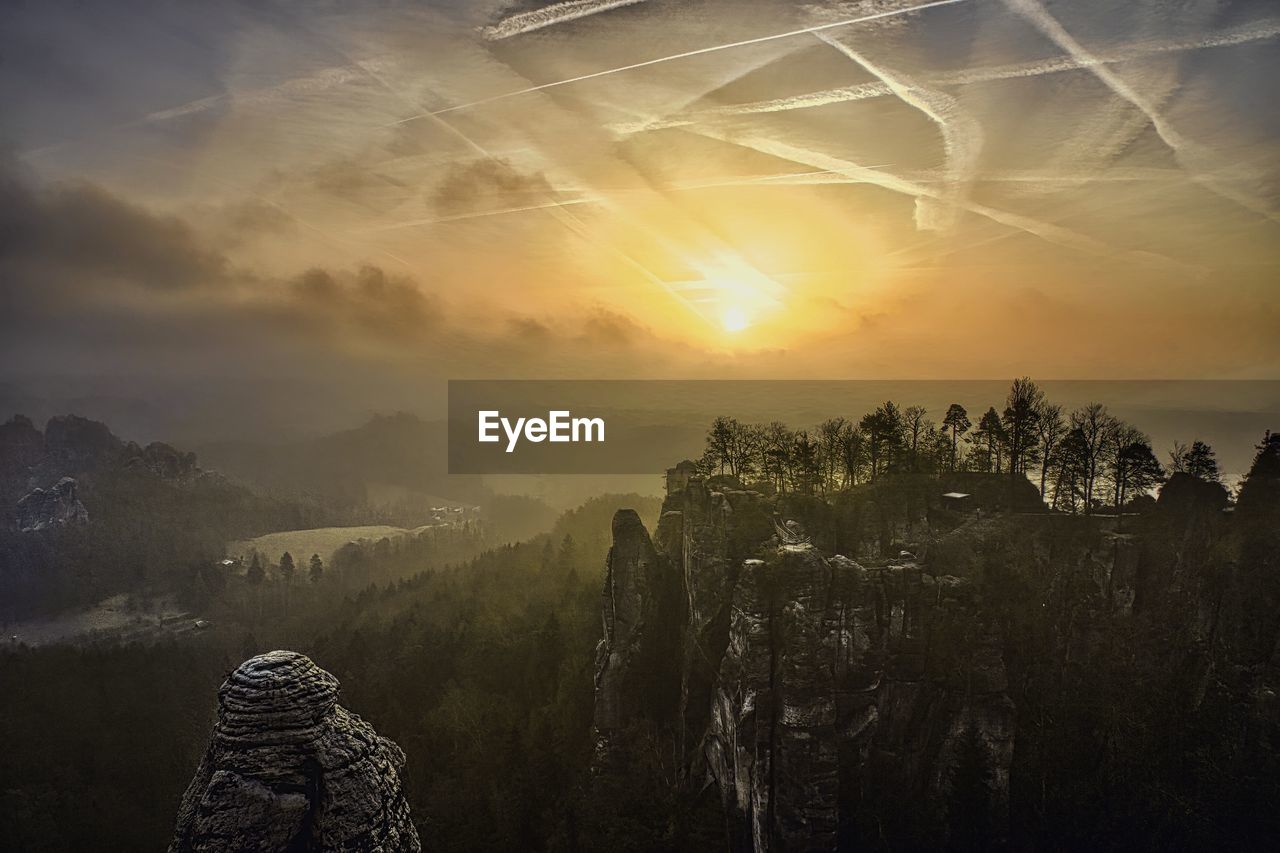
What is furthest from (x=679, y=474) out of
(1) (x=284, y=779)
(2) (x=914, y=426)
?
(1) (x=284, y=779)

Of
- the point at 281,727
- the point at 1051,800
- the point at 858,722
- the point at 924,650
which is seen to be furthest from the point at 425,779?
the point at 281,727

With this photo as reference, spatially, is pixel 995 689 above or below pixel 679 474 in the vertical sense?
below

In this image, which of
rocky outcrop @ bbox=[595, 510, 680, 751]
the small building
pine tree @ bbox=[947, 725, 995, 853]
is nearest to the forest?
pine tree @ bbox=[947, 725, 995, 853]

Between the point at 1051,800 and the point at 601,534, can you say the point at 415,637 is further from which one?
the point at 1051,800

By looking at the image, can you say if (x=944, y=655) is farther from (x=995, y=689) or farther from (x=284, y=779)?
(x=284, y=779)

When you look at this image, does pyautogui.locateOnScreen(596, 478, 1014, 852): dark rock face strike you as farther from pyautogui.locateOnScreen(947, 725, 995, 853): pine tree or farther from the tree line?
the tree line

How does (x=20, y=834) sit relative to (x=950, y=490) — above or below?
below
